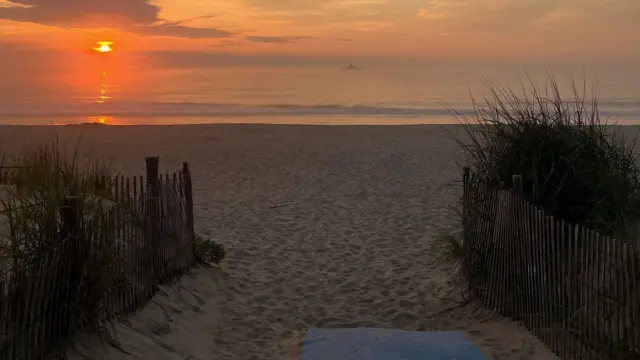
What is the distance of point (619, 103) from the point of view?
148 ft

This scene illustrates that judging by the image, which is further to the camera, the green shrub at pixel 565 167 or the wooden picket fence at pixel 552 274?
the green shrub at pixel 565 167

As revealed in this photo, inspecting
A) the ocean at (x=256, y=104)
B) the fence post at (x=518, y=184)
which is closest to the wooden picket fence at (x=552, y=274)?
the fence post at (x=518, y=184)

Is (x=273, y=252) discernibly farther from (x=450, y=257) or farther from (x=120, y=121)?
(x=120, y=121)

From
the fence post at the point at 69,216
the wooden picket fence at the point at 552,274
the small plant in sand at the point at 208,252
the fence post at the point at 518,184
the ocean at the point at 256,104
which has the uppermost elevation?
the ocean at the point at 256,104

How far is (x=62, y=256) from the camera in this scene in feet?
15.7

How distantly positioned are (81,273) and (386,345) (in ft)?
8.26

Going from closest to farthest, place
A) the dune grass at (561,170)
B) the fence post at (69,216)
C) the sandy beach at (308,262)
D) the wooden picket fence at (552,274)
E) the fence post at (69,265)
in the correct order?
the wooden picket fence at (552,274)
the fence post at (69,265)
the fence post at (69,216)
the sandy beach at (308,262)
the dune grass at (561,170)

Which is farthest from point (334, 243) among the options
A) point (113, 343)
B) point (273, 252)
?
point (113, 343)

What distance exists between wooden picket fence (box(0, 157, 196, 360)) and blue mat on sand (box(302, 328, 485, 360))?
164 cm

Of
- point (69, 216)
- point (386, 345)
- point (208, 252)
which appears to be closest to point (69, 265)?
point (69, 216)

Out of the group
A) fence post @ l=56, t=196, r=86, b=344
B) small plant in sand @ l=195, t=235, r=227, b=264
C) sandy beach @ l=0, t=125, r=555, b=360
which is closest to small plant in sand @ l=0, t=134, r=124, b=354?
fence post @ l=56, t=196, r=86, b=344

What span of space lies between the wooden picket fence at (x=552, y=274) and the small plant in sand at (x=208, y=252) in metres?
3.14

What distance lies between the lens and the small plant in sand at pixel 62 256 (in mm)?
4547

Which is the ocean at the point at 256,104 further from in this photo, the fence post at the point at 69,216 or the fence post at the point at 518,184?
the fence post at the point at 69,216
